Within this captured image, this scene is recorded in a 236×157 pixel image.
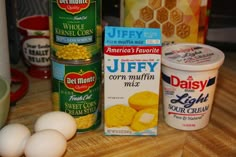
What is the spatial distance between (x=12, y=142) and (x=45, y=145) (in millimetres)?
67

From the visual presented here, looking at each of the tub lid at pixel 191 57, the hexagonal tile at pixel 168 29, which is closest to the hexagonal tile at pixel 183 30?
the hexagonal tile at pixel 168 29

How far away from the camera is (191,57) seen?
910 millimetres

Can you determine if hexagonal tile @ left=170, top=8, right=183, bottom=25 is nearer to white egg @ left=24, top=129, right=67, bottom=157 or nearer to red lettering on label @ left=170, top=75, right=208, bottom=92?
red lettering on label @ left=170, top=75, right=208, bottom=92

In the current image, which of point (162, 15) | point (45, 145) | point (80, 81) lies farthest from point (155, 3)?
point (45, 145)

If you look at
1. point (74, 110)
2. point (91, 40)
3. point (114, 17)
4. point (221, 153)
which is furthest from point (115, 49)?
point (114, 17)

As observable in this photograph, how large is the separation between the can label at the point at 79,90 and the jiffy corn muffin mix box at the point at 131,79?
4 centimetres

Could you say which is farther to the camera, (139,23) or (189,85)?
(139,23)

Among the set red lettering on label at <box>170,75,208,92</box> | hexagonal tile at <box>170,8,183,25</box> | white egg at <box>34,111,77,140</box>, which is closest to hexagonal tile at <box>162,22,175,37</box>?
hexagonal tile at <box>170,8,183,25</box>

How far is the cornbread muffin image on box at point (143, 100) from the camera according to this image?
2.84ft

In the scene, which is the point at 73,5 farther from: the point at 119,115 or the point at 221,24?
the point at 221,24

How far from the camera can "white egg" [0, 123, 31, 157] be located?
77 centimetres

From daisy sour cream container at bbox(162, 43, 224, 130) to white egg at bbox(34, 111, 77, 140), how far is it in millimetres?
208

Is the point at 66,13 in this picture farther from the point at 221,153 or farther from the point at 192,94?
the point at 221,153

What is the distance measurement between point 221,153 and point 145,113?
16 cm
